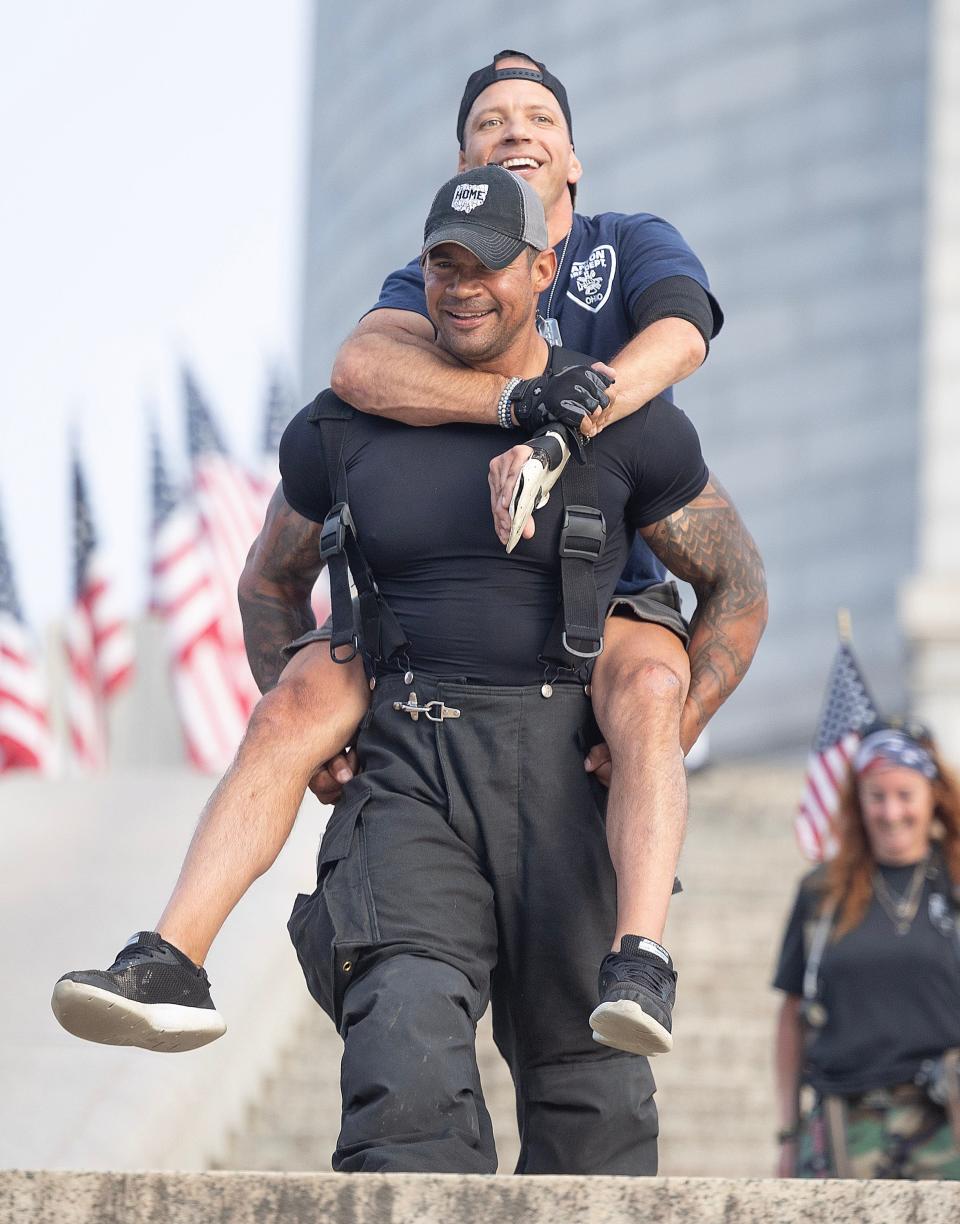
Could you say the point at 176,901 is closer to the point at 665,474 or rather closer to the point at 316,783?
the point at 316,783

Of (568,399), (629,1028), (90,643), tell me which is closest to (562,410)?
(568,399)

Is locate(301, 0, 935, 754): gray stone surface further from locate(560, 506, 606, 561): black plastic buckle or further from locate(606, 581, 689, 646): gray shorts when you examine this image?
locate(560, 506, 606, 561): black plastic buckle

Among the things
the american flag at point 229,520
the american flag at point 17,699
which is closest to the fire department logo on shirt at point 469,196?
the american flag at point 17,699

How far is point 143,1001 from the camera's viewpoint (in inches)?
141

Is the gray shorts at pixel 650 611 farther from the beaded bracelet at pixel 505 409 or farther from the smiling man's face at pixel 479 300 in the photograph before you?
the smiling man's face at pixel 479 300

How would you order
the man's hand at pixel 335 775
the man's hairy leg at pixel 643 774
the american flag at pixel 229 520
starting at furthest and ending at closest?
1. the american flag at pixel 229 520
2. the man's hand at pixel 335 775
3. the man's hairy leg at pixel 643 774

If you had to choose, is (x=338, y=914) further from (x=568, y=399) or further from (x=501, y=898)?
(x=568, y=399)

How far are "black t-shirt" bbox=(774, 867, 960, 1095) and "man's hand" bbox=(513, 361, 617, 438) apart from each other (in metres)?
3.05

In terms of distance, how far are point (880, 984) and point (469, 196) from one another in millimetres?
3327

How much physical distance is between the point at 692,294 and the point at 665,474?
0.40m

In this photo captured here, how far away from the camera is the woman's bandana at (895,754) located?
6.75 meters

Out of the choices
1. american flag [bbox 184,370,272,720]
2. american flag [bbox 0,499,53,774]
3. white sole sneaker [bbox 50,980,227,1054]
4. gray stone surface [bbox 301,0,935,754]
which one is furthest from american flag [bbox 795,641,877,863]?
gray stone surface [bbox 301,0,935,754]

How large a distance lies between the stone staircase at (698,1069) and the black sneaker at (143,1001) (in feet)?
13.9

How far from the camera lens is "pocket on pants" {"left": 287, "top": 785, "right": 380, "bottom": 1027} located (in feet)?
12.6
